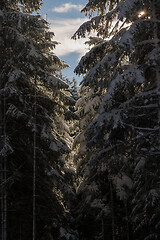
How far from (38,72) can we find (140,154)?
22.8ft

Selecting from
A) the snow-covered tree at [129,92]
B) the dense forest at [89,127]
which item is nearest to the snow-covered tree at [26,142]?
the dense forest at [89,127]

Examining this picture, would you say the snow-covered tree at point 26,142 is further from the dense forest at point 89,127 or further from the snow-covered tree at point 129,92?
the snow-covered tree at point 129,92

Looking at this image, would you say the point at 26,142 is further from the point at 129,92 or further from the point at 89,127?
the point at 129,92

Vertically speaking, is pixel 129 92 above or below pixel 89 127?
above

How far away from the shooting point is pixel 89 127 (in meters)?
9.17

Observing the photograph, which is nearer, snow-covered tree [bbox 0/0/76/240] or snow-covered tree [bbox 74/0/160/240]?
snow-covered tree [bbox 74/0/160/240]

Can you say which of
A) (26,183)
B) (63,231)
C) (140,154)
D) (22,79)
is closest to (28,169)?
(26,183)

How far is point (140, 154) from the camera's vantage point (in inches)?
331

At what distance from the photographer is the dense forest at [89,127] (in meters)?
8.63

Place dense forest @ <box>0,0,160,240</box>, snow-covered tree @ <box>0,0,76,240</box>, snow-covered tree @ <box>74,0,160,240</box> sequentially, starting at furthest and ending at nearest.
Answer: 1. snow-covered tree @ <box>0,0,76,240</box>
2. dense forest @ <box>0,0,160,240</box>
3. snow-covered tree @ <box>74,0,160,240</box>

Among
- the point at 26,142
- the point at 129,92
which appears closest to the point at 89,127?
the point at 129,92

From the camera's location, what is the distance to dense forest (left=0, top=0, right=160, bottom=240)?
863 centimetres

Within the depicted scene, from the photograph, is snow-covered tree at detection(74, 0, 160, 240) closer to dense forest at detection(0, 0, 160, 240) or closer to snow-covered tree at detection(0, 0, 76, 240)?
dense forest at detection(0, 0, 160, 240)

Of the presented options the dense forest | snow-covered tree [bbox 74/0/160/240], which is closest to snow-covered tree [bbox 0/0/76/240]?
the dense forest
